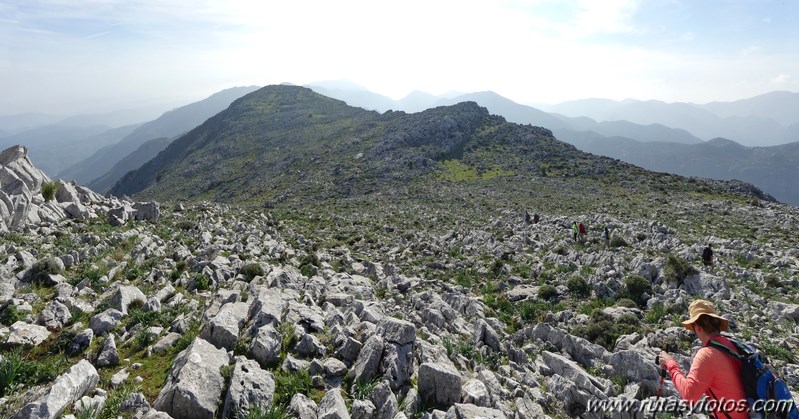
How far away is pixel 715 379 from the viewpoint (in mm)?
5469

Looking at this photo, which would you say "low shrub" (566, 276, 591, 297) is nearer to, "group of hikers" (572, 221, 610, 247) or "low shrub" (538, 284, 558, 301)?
"low shrub" (538, 284, 558, 301)

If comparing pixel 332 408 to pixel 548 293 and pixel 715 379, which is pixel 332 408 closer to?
pixel 715 379

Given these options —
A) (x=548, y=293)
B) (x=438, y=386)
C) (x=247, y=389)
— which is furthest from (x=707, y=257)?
(x=247, y=389)

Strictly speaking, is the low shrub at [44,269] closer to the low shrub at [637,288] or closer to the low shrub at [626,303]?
the low shrub at [626,303]

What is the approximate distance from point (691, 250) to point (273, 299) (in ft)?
76.5

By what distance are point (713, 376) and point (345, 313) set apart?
887cm

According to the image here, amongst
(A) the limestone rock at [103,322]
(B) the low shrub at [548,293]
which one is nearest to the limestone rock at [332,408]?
(A) the limestone rock at [103,322]

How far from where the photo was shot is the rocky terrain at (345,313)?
23.4 ft

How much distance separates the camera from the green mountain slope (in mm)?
69062

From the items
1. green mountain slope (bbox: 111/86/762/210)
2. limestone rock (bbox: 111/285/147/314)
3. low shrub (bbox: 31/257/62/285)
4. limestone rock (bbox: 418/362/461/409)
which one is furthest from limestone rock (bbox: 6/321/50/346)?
green mountain slope (bbox: 111/86/762/210)

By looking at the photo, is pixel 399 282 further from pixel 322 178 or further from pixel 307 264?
pixel 322 178

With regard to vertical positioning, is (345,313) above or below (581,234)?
above

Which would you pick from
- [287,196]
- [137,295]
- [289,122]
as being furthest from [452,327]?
[289,122]

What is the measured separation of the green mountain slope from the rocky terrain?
38.2m
